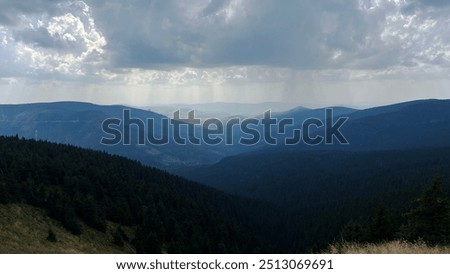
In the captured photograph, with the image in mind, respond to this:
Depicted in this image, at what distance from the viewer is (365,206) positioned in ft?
488

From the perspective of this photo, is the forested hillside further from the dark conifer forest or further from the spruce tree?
the spruce tree

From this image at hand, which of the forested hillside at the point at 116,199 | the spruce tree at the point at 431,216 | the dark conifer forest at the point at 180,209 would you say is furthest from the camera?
the forested hillside at the point at 116,199

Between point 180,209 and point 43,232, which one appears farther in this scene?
point 180,209

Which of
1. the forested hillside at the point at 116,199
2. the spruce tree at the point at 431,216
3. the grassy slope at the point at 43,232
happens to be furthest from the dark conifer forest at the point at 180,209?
the grassy slope at the point at 43,232

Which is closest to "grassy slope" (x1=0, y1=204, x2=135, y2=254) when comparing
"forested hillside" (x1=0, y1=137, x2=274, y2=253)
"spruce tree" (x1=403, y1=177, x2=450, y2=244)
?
"forested hillside" (x1=0, y1=137, x2=274, y2=253)

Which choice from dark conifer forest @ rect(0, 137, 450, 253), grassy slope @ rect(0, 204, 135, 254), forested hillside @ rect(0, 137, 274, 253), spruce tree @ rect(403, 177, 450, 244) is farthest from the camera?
forested hillside @ rect(0, 137, 274, 253)

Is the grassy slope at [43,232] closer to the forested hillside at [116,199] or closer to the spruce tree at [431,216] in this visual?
the forested hillside at [116,199]

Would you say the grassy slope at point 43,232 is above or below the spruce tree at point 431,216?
below

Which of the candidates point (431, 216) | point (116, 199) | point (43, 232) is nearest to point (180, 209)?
point (116, 199)

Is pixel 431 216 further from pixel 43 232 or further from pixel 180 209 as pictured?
pixel 180 209

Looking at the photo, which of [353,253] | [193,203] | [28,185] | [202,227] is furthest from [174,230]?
[353,253]

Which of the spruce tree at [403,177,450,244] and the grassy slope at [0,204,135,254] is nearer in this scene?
the spruce tree at [403,177,450,244]

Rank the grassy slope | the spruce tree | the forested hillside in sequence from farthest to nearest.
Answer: the forested hillside
the grassy slope
the spruce tree

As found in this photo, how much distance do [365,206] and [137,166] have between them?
88326 mm
